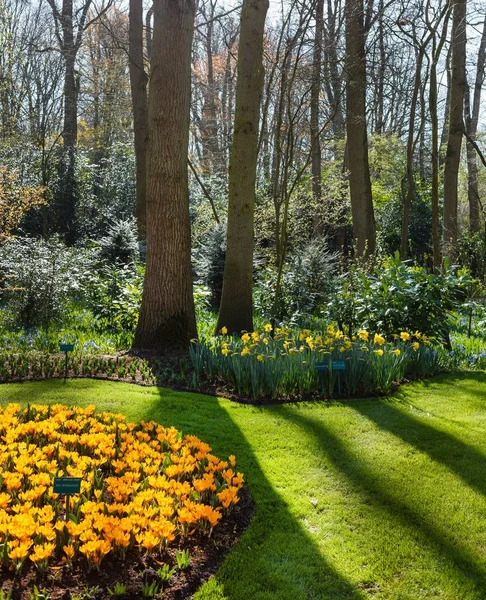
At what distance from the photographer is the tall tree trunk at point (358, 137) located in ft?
34.5

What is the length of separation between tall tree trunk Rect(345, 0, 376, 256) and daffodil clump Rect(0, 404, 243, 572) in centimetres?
779

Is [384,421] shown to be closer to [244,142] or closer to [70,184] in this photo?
[244,142]

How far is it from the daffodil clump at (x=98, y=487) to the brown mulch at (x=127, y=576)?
1.9 inches

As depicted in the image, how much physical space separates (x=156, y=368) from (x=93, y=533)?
357cm

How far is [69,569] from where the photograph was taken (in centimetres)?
235

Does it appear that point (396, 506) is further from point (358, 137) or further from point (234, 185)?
point (358, 137)

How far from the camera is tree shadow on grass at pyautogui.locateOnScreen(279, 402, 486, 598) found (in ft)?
8.55

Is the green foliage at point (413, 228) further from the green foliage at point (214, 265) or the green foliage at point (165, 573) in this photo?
the green foliage at point (165, 573)

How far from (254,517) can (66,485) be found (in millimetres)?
1115

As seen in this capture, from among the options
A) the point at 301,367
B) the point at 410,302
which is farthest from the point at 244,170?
the point at 301,367

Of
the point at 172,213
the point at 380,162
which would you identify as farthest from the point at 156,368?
the point at 380,162

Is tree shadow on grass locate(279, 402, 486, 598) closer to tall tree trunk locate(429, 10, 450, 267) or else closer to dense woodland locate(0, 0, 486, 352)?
dense woodland locate(0, 0, 486, 352)

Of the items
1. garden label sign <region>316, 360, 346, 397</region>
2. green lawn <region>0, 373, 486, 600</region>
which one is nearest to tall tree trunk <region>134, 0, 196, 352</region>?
green lawn <region>0, 373, 486, 600</region>

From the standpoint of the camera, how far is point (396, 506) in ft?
10.5
